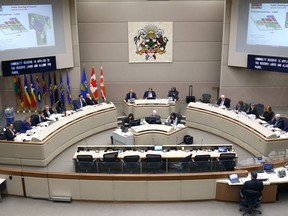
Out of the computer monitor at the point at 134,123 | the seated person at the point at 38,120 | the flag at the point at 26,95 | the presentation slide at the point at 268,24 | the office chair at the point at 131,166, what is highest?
the presentation slide at the point at 268,24

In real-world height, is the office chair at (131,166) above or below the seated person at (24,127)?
below

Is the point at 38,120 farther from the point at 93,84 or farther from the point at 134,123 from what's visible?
the point at 93,84

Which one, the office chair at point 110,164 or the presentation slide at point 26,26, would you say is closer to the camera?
the office chair at point 110,164

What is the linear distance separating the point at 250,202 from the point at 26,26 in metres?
11.4

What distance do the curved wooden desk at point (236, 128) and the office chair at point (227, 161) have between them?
1556 millimetres

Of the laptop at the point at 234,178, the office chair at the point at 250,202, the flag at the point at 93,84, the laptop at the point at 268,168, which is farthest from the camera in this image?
the flag at the point at 93,84

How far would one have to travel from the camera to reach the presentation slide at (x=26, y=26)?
575 inches

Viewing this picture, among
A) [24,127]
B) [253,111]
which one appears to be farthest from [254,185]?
[24,127]

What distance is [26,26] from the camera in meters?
15.1

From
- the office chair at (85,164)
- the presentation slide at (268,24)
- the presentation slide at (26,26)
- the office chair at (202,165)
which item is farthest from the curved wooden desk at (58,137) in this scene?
the presentation slide at (268,24)

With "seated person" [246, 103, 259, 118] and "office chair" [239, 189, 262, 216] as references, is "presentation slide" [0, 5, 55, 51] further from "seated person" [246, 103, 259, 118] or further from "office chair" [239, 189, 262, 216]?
"office chair" [239, 189, 262, 216]

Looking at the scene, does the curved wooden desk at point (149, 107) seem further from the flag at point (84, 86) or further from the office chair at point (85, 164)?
the office chair at point (85, 164)

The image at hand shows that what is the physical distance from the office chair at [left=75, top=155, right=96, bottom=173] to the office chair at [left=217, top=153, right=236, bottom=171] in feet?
11.7

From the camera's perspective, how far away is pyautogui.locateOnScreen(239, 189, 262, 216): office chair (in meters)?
8.85
